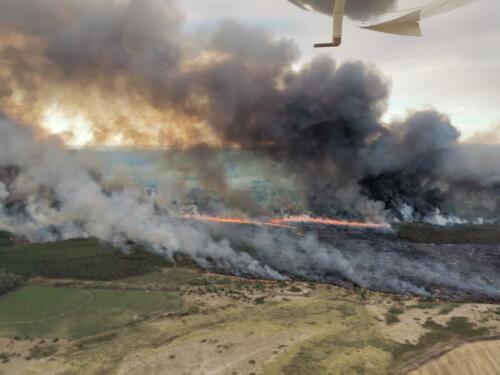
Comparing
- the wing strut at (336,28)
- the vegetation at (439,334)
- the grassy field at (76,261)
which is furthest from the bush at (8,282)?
the wing strut at (336,28)

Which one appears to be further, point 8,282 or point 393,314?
point 8,282

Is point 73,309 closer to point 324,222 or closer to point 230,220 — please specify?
point 230,220

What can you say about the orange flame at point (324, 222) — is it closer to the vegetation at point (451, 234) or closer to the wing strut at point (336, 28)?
the vegetation at point (451, 234)

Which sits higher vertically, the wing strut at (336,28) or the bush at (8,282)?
the wing strut at (336,28)

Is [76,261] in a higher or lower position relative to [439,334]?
lower

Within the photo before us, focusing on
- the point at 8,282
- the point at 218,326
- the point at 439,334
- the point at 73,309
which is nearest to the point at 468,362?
the point at 439,334

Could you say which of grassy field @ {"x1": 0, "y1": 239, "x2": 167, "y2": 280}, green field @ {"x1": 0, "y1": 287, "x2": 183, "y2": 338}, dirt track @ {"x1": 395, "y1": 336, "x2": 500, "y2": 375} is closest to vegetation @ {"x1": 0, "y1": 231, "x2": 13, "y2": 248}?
grassy field @ {"x1": 0, "y1": 239, "x2": 167, "y2": 280}
